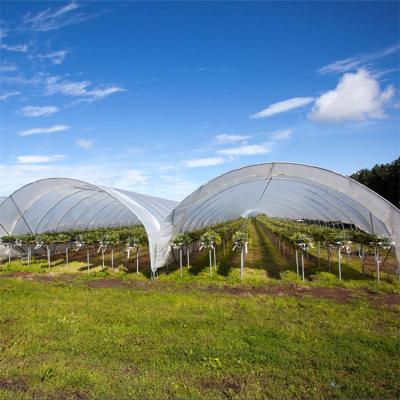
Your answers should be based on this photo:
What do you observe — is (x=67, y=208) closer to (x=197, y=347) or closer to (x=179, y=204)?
(x=179, y=204)

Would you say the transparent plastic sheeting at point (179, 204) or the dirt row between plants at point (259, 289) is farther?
the transparent plastic sheeting at point (179, 204)

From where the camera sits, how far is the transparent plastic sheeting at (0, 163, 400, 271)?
40.0ft

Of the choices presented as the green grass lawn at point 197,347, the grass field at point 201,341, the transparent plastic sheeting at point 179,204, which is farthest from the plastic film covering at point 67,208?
the green grass lawn at point 197,347

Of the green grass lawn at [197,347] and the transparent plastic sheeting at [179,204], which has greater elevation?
the transparent plastic sheeting at [179,204]

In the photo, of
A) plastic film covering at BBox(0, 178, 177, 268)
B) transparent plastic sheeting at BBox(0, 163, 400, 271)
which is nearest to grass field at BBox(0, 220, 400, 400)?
transparent plastic sheeting at BBox(0, 163, 400, 271)

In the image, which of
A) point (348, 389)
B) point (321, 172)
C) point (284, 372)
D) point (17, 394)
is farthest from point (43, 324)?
point (321, 172)

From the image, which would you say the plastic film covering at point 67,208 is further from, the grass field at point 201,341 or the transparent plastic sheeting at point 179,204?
the grass field at point 201,341

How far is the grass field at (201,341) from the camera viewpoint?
17.6 feet

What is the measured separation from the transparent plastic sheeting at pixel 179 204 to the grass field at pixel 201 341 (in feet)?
8.81

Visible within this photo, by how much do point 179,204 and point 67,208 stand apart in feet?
33.8

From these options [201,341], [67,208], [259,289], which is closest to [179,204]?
[259,289]

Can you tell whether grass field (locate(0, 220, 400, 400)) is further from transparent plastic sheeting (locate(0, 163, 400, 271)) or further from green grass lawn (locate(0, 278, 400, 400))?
transparent plastic sheeting (locate(0, 163, 400, 271))

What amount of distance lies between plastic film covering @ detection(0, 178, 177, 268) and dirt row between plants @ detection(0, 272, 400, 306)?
73.3 inches

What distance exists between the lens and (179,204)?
1470 centimetres
